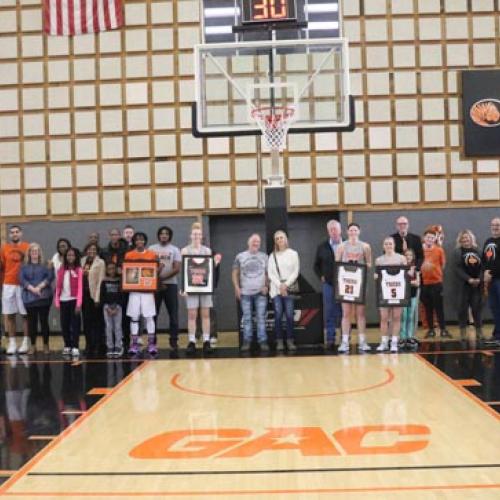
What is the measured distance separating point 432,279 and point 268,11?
182 inches

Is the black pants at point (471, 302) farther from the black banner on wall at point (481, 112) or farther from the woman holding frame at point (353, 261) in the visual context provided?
the black banner on wall at point (481, 112)

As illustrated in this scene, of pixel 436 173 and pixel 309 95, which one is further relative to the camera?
pixel 436 173

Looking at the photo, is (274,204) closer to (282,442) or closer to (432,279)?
(432,279)

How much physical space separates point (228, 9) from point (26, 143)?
450cm

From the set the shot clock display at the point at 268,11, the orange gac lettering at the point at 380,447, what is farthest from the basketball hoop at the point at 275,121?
the orange gac lettering at the point at 380,447

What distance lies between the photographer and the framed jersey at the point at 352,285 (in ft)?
30.8

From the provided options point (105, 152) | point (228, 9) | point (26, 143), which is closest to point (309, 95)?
point (228, 9)

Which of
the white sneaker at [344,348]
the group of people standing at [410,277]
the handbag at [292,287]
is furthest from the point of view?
the handbag at [292,287]

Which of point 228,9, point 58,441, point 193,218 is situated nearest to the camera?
point 58,441

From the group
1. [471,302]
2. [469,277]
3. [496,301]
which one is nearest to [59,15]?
[469,277]

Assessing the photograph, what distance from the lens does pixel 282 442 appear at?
5.08 m

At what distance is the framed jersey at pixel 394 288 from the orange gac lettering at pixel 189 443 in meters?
4.31

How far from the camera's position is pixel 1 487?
4223 millimetres

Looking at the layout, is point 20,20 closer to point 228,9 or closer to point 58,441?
point 228,9
